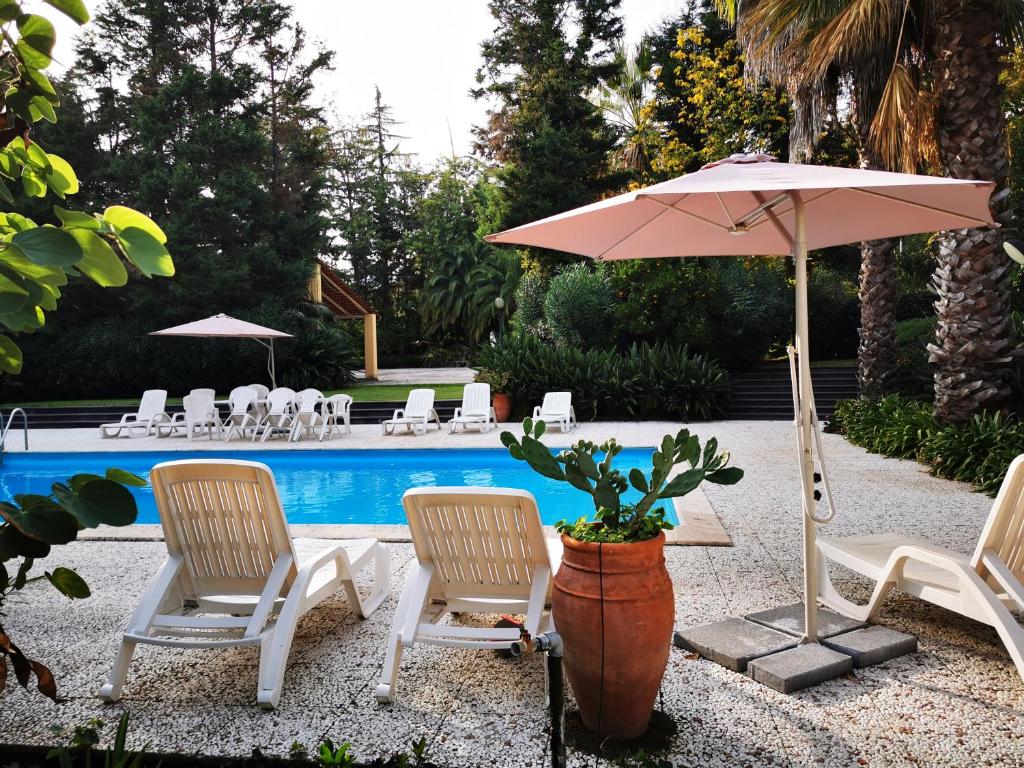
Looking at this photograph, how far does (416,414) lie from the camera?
46.1 ft

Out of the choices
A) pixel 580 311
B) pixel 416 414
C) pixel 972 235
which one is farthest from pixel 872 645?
pixel 580 311

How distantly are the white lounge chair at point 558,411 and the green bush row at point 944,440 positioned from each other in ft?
15.2

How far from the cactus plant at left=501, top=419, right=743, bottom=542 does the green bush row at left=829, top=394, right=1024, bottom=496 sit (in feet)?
17.3

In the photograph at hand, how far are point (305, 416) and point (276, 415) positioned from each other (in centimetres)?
53

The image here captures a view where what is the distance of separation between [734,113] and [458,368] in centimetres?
1586

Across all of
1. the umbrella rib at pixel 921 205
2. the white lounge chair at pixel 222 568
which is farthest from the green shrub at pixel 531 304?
the white lounge chair at pixel 222 568

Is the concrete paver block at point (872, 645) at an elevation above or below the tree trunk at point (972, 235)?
below

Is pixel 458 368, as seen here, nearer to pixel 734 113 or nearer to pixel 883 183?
pixel 734 113

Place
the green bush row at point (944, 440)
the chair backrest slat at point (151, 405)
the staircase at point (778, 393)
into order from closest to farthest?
1. the green bush row at point (944, 440)
2. the chair backrest slat at point (151, 405)
3. the staircase at point (778, 393)

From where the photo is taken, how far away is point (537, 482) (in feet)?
33.7

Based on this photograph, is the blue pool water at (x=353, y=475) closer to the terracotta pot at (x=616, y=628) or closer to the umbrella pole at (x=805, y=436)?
the umbrella pole at (x=805, y=436)

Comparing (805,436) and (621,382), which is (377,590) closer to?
(805,436)

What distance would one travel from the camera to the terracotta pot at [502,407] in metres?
15.5

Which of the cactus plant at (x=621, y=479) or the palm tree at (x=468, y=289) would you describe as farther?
the palm tree at (x=468, y=289)
